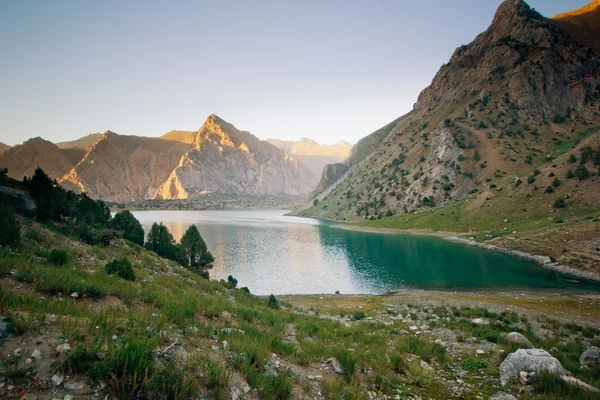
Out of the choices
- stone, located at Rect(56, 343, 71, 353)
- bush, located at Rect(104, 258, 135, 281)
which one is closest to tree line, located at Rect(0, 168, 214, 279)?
bush, located at Rect(104, 258, 135, 281)

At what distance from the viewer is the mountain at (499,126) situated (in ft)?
300

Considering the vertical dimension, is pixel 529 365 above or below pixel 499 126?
below

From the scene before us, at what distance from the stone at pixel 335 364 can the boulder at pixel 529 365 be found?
5667mm

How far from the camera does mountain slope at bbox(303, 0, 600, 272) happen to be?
225 ft

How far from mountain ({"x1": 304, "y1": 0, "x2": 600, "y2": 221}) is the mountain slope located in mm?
358

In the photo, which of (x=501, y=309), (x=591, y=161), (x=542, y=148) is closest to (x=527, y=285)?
(x=501, y=309)

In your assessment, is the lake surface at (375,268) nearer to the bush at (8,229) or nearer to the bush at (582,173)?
the bush at (8,229)

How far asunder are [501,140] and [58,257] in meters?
130

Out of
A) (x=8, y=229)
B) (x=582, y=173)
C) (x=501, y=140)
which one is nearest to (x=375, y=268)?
(x=8, y=229)

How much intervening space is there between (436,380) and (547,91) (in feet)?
490

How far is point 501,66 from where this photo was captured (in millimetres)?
126875

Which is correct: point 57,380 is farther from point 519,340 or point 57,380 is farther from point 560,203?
point 560,203

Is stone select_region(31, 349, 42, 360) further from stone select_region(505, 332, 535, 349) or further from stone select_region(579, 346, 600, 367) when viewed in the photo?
stone select_region(505, 332, 535, 349)

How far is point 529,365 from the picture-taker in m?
10.0
